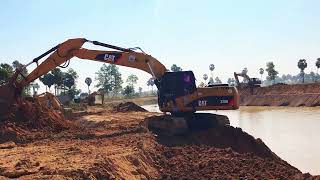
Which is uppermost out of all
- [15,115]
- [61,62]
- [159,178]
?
[61,62]

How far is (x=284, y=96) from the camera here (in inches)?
2219

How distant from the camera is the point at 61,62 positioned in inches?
750

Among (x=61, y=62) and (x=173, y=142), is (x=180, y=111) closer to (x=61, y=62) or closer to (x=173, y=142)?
(x=173, y=142)

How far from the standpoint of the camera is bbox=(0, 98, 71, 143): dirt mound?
1689 centimetres

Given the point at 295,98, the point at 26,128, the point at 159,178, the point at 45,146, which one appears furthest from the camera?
the point at 295,98

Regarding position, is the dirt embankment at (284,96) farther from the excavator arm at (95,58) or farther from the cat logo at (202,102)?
the excavator arm at (95,58)

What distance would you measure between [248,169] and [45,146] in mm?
6445

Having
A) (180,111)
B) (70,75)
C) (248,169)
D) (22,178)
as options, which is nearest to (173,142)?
(180,111)

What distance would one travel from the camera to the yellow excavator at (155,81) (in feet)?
58.6

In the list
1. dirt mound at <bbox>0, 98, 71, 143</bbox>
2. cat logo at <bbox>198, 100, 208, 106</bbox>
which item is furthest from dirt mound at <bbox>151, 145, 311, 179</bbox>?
dirt mound at <bbox>0, 98, 71, 143</bbox>

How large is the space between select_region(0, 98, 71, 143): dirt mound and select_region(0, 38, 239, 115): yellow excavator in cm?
45

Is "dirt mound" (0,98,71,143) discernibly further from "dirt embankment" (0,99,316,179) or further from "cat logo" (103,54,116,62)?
"cat logo" (103,54,116,62)

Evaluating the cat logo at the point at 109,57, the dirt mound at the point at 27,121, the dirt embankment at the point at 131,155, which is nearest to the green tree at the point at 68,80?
the dirt mound at the point at 27,121

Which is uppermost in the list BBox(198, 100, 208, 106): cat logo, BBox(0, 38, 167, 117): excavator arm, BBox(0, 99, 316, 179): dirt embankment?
BBox(0, 38, 167, 117): excavator arm
